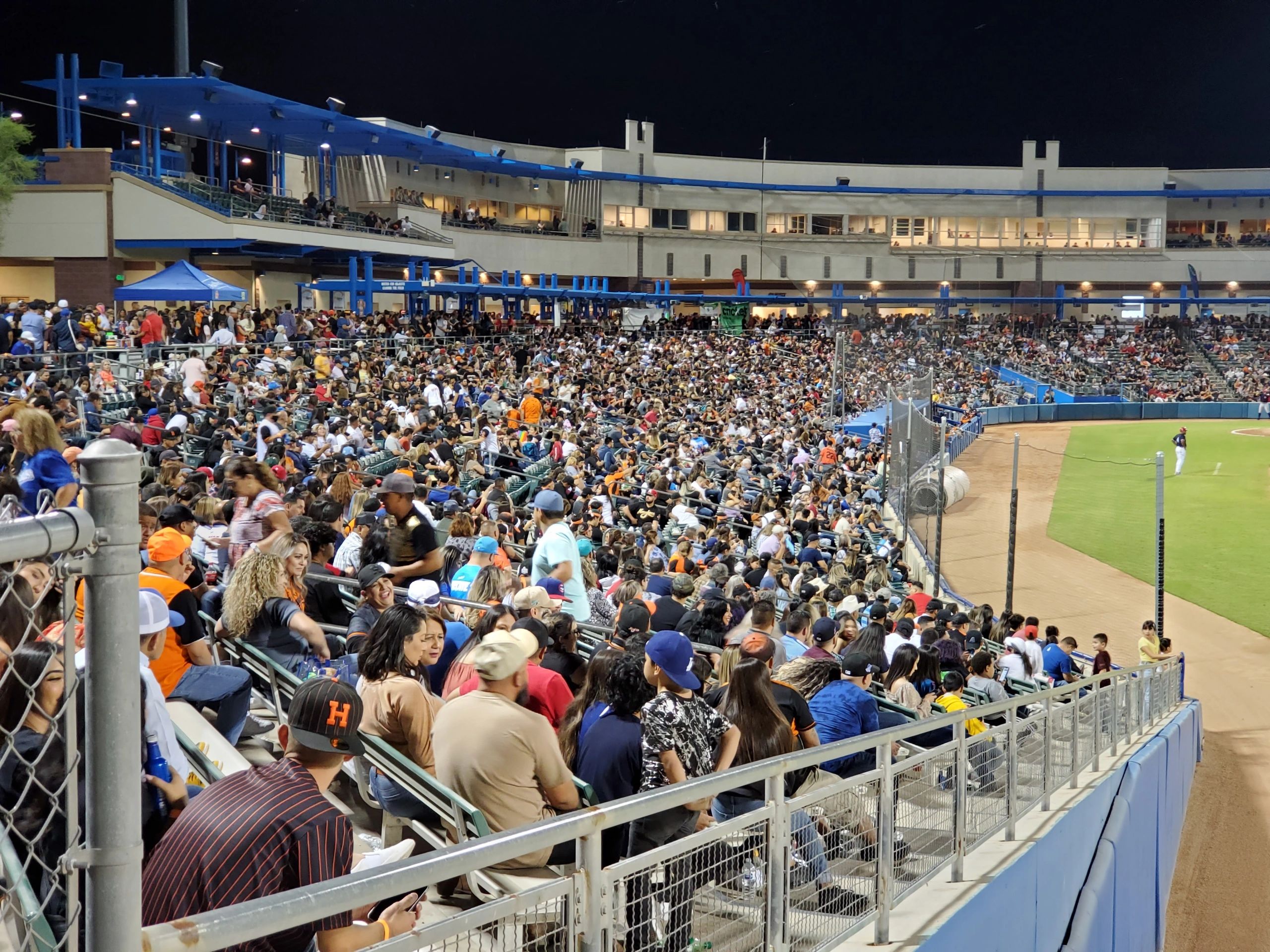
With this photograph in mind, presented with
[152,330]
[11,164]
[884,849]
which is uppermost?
[11,164]

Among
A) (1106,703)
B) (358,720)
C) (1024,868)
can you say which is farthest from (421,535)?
(1106,703)

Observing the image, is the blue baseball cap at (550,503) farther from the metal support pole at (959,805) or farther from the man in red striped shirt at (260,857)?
the man in red striped shirt at (260,857)

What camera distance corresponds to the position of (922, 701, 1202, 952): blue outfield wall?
5668mm

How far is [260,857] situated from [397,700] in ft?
7.23

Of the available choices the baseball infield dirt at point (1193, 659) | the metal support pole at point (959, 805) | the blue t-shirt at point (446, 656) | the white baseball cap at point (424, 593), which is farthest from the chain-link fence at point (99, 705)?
the baseball infield dirt at point (1193, 659)

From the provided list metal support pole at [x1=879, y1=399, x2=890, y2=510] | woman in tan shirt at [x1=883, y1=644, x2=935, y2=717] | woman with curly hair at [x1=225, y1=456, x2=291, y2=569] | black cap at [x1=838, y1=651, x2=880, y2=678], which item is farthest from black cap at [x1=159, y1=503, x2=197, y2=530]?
metal support pole at [x1=879, y1=399, x2=890, y2=510]

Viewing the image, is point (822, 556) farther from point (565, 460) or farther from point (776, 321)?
point (776, 321)

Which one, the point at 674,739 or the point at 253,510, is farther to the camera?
the point at 253,510

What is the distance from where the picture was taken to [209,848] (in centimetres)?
294

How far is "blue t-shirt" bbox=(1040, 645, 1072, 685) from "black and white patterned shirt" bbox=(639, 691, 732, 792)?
33.5 ft

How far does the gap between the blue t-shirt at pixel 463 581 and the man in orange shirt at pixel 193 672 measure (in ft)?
9.76

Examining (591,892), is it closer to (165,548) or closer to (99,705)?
(99,705)

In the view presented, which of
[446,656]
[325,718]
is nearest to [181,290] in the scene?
[446,656]

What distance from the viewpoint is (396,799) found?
5.06 metres
